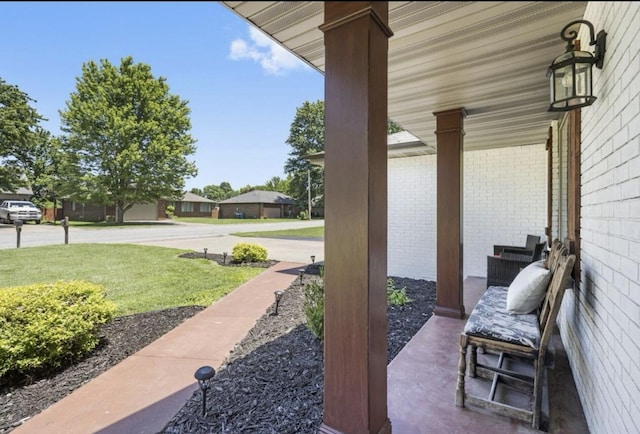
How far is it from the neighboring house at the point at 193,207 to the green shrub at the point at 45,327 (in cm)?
3140

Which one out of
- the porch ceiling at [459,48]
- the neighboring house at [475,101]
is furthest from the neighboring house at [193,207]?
the neighboring house at [475,101]

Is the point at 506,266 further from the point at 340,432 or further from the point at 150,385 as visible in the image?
the point at 150,385

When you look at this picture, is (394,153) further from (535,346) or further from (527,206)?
(535,346)

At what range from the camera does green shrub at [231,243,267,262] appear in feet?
25.5

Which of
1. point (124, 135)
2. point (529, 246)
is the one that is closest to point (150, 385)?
point (529, 246)

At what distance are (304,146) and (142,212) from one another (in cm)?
1723

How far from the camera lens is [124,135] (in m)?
17.3

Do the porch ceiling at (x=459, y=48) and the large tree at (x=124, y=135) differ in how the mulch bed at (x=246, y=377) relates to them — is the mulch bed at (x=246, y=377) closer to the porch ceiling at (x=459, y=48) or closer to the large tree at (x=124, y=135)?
the porch ceiling at (x=459, y=48)

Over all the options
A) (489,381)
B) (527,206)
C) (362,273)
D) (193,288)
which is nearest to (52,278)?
(193,288)

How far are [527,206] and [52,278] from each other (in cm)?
834

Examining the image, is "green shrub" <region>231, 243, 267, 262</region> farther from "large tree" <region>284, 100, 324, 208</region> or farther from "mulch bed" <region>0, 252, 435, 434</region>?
"large tree" <region>284, 100, 324, 208</region>

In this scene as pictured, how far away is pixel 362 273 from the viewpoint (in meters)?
1.46

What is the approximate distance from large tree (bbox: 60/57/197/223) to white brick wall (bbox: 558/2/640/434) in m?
20.1

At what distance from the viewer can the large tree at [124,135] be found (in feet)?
55.0
